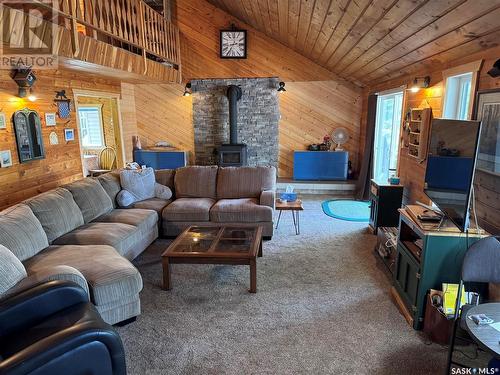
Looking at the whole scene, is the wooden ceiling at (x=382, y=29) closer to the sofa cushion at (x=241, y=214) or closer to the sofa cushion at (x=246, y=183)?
the sofa cushion at (x=246, y=183)

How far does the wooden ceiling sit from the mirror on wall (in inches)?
127

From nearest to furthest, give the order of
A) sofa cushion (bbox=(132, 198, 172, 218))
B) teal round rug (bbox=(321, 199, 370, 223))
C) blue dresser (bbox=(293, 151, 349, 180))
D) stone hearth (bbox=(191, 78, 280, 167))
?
sofa cushion (bbox=(132, 198, 172, 218)) < teal round rug (bbox=(321, 199, 370, 223)) < blue dresser (bbox=(293, 151, 349, 180)) < stone hearth (bbox=(191, 78, 280, 167))

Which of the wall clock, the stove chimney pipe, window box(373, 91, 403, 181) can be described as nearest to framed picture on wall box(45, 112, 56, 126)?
the stove chimney pipe

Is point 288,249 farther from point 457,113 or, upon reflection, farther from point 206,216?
point 457,113

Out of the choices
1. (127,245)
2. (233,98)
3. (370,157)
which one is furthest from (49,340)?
(233,98)

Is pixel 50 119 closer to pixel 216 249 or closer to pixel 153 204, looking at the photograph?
pixel 153 204

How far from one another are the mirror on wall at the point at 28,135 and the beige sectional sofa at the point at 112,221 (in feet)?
2.38

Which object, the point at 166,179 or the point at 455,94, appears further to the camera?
the point at 166,179

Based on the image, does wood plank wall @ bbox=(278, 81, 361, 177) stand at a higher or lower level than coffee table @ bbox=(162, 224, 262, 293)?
higher

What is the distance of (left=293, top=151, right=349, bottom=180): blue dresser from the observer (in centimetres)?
668

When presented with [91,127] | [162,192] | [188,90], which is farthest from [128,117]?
[162,192]

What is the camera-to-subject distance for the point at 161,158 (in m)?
7.19

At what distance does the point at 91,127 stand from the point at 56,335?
278 inches

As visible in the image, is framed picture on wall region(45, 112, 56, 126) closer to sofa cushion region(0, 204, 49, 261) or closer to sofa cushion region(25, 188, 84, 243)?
sofa cushion region(25, 188, 84, 243)
